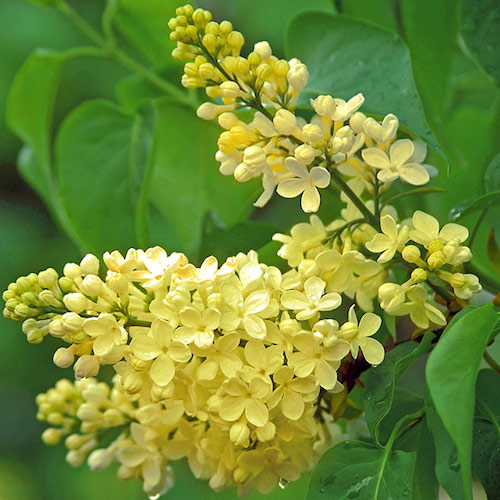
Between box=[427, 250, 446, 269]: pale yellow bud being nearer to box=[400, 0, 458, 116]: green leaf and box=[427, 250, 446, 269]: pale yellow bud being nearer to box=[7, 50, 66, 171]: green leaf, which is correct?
box=[400, 0, 458, 116]: green leaf

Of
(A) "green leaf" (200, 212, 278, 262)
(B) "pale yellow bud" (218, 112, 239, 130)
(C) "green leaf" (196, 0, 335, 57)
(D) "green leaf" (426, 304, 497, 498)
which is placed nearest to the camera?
(D) "green leaf" (426, 304, 497, 498)

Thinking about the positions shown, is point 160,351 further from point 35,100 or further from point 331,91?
point 35,100

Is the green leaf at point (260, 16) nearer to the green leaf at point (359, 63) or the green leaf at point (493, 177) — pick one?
the green leaf at point (359, 63)

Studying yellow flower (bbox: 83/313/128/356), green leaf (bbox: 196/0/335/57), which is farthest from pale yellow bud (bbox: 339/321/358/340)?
green leaf (bbox: 196/0/335/57)

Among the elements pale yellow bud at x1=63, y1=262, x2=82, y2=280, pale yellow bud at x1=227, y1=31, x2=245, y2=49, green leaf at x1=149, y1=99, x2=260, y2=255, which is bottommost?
green leaf at x1=149, y1=99, x2=260, y2=255

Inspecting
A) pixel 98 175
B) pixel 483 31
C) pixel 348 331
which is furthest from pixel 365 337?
pixel 98 175

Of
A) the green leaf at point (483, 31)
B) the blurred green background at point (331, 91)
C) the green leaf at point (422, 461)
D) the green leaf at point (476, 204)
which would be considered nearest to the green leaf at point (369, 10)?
the blurred green background at point (331, 91)
